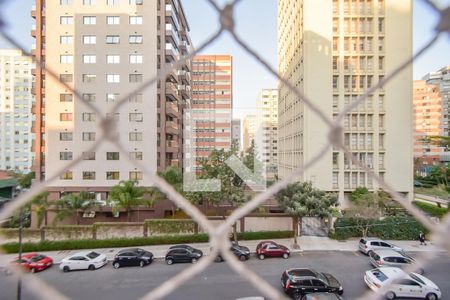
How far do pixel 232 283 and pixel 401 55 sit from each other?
845 cm

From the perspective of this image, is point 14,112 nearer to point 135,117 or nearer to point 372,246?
point 135,117

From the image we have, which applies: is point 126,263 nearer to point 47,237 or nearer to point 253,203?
point 47,237

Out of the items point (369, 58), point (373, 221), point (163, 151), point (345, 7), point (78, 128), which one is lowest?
point (373, 221)

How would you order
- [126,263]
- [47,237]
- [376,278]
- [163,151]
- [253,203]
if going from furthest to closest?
[163,151], [47,237], [126,263], [376,278], [253,203]

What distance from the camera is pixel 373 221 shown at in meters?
7.79

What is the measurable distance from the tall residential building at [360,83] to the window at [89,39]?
21.3 ft

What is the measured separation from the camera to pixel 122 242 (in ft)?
24.8

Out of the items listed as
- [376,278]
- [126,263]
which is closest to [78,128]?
[126,263]

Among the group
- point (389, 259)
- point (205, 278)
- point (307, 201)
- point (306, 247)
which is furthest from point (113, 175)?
point (389, 259)

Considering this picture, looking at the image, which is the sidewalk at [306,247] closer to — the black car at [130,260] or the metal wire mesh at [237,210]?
the black car at [130,260]

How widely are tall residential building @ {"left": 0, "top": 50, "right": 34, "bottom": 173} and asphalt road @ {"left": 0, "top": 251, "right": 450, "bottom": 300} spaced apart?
14.1 metres

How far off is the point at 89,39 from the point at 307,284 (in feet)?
30.1

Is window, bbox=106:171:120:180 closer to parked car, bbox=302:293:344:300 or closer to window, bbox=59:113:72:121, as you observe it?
window, bbox=59:113:72:121

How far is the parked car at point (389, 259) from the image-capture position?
18.7 feet
